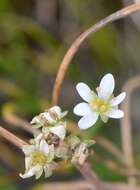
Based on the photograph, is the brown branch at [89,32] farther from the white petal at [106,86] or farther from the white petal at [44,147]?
the white petal at [44,147]

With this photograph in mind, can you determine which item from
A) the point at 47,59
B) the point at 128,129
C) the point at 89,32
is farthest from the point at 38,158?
the point at 47,59

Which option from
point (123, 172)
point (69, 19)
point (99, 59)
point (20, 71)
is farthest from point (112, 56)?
point (123, 172)

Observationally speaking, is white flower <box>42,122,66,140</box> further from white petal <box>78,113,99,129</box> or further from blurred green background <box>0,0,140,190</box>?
blurred green background <box>0,0,140,190</box>

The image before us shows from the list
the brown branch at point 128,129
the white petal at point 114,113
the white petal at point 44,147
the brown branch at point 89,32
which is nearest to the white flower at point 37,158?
the white petal at point 44,147

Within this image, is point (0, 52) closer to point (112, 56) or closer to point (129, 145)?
point (112, 56)

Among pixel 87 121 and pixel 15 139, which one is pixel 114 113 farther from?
pixel 15 139
